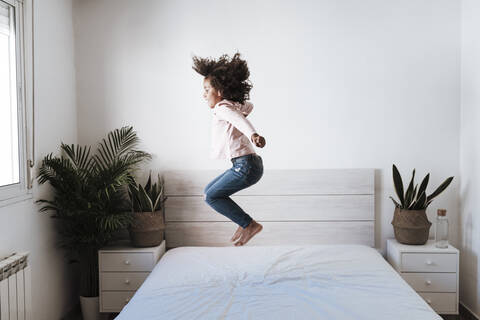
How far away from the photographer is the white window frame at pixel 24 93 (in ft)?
8.58

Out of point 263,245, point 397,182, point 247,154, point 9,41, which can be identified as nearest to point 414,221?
point 397,182

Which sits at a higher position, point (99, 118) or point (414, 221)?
point (99, 118)

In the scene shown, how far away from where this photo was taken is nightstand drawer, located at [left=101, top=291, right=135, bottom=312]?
10.0 ft

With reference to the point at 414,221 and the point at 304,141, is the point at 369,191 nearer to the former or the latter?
the point at 414,221

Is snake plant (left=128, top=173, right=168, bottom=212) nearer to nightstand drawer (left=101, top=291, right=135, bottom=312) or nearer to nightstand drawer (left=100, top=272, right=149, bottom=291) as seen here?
nightstand drawer (left=100, top=272, right=149, bottom=291)

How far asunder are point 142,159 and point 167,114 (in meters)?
0.40

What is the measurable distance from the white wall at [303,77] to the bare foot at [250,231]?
656mm

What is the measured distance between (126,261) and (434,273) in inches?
85.6

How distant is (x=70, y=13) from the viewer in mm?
3289

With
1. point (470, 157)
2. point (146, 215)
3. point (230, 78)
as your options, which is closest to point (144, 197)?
point (146, 215)

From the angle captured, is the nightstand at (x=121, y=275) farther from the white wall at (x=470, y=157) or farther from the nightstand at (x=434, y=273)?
the white wall at (x=470, y=157)

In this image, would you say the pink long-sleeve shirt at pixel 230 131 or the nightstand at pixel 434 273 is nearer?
the pink long-sleeve shirt at pixel 230 131

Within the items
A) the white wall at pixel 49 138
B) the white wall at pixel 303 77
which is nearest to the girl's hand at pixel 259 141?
the white wall at pixel 303 77

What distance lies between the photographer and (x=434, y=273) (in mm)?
2980
